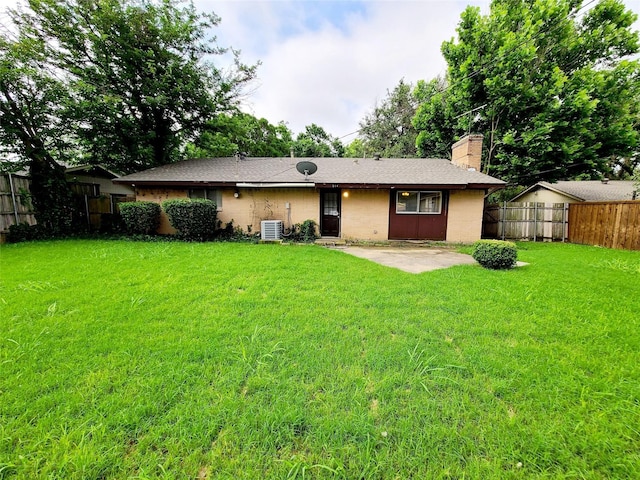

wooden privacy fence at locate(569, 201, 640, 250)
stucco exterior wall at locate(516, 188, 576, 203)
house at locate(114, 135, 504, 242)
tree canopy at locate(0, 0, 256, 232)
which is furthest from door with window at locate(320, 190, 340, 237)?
stucco exterior wall at locate(516, 188, 576, 203)

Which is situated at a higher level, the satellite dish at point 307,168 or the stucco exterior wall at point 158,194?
the satellite dish at point 307,168

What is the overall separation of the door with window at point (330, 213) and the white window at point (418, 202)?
7.98 feet

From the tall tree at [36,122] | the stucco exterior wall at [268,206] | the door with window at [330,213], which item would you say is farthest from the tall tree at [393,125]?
the tall tree at [36,122]

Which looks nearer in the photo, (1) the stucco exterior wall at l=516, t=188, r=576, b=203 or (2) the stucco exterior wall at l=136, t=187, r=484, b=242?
(2) the stucco exterior wall at l=136, t=187, r=484, b=242

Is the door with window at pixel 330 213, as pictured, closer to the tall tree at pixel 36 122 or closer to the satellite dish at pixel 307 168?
the satellite dish at pixel 307 168

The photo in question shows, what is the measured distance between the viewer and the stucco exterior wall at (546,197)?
497 inches

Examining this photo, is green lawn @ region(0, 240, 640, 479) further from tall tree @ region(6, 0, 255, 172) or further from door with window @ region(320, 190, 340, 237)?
tall tree @ region(6, 0, 255, 172)

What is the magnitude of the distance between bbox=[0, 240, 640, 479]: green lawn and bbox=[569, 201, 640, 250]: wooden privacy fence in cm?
654

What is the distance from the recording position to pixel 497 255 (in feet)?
17.9

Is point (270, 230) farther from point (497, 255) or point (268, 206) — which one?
point (497, 255)

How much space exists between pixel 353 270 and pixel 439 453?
3.92 m

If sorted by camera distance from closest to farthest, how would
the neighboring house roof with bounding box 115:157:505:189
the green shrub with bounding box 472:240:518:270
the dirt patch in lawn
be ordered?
the green shrub with bounding box 472:240:518:270
the dirt patch in lawn
the neighboring house roof with bounding box 115:157:505:189

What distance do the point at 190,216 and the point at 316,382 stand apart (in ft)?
27.5

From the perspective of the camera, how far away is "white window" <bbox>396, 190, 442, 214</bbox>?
31.9ft
